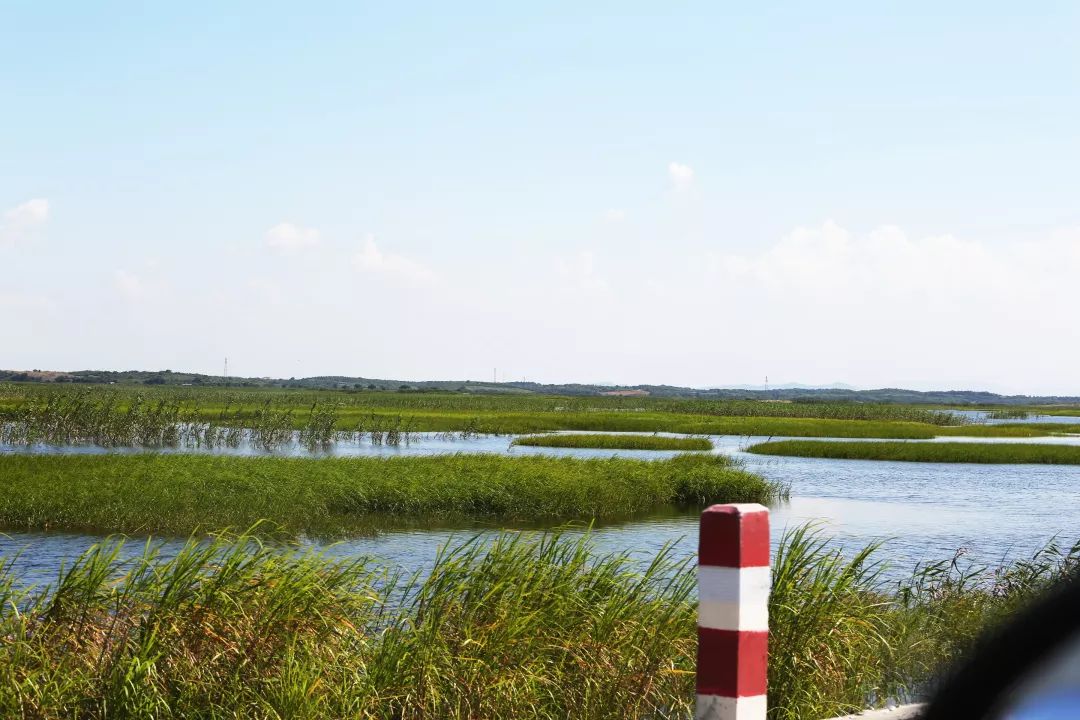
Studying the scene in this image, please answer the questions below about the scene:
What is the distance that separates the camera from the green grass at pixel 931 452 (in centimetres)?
5086

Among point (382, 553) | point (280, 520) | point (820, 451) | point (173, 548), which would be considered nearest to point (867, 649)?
point (382, 553)

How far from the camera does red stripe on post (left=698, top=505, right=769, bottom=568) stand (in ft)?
13.5

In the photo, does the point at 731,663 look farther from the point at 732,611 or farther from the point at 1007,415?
the point at 1007,415

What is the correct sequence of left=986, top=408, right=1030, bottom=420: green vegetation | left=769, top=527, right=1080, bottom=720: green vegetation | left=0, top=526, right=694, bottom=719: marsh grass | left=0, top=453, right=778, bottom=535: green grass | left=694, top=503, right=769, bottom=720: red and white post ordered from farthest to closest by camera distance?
left=986, top=408, right=1030, bottom=420: green vegetation
left=0, top=453, right=778, bottom=535: green grass
left=769, top=527, right=1080, bottom=720: green vegetation
left=0, top=526, right=694, bottom=719: marsh grass
left=694, top=503, right=769, bottom=720: red and white post

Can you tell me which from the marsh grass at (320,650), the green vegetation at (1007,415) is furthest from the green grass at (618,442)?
the green vegetation at (1007,415)

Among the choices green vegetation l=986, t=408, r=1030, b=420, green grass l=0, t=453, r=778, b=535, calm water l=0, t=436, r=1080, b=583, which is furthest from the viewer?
green vegetation l=986, t=408, r=1030, b=420

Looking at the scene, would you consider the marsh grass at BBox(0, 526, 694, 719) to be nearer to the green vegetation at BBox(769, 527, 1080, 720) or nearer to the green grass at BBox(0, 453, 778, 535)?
the green vegetation at BBox(769, 527, 1080, 720)

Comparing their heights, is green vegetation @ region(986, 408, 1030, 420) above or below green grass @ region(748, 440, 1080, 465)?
above

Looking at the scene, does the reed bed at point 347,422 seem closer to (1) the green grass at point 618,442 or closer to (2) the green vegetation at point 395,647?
(1) the green grass at point 618,442

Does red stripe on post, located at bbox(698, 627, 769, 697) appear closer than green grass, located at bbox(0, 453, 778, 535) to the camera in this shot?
Yes

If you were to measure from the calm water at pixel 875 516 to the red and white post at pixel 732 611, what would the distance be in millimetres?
6998

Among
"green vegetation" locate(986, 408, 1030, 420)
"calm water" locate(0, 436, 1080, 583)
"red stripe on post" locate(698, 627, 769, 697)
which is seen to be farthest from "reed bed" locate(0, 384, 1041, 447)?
"red stripe on post" locate(698, 627, 769, 697)

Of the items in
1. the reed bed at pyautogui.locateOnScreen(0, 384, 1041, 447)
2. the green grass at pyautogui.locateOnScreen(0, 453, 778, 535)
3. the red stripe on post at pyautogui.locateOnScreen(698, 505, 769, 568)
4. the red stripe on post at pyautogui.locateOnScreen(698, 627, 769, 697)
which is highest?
the red stripe on post at pyautogui.locateOnScreen(698, 505, 769, 568)

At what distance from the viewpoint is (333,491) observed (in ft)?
91.6
